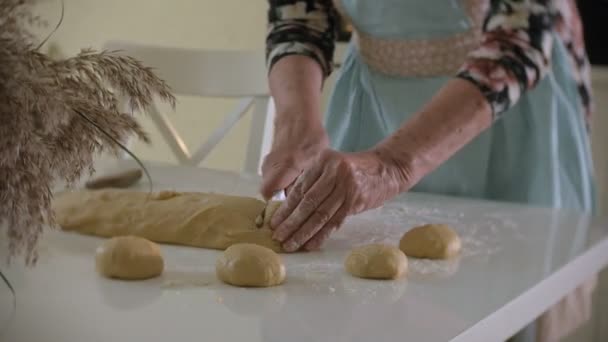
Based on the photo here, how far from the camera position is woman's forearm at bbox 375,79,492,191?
1105mm

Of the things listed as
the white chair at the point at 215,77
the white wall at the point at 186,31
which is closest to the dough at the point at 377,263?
the white chair at the point at 215,77

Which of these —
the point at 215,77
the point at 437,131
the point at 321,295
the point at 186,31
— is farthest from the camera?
the point at 186,31

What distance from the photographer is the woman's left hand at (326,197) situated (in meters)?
0.99

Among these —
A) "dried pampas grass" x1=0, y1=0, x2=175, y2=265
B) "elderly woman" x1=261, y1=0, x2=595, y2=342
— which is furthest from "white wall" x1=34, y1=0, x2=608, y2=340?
"dried pampas grass" x1=0, y1=0, x2=175, y2=265

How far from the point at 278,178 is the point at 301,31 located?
0.35 metres

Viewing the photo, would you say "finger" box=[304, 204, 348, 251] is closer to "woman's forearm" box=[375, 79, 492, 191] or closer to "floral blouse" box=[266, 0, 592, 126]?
"woman's forearm" box=[375, 79, 492, 191]

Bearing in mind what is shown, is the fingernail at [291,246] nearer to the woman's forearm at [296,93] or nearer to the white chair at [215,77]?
the woman's forearm at [296,93]

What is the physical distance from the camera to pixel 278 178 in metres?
1.15

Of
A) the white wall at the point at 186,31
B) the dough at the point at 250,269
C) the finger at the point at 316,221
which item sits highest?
the dough at the point at 250,269

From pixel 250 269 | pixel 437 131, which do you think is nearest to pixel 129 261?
pixel 250 269

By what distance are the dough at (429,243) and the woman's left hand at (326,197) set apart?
9 centimetres

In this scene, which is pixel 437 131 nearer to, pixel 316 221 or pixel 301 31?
pixel 316 221

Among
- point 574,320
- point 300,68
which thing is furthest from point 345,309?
point 300,68

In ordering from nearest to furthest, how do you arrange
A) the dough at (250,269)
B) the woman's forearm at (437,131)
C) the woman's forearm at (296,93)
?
the dough at (250,269) < the woman's forearm at (437,131) < the woman's forearm at (296,93)
